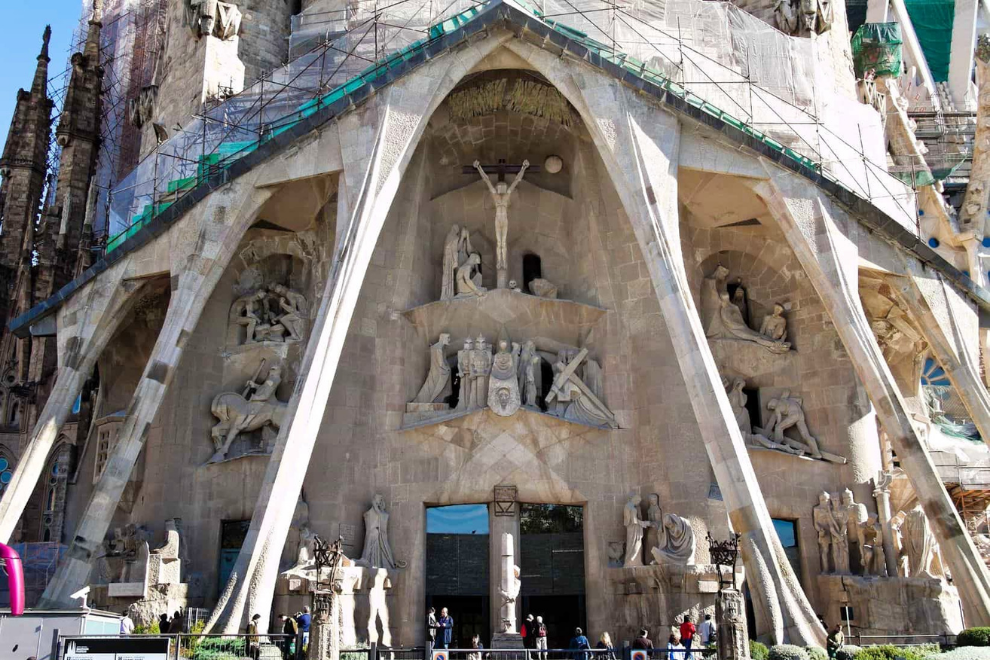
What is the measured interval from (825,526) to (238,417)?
11391 mm

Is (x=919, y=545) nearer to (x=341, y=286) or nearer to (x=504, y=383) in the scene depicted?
(x=504, y=383)

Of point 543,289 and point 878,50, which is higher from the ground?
point 878,50

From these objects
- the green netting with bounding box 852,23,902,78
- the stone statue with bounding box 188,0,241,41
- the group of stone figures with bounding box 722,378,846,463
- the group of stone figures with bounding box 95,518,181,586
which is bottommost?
the group of stone figures with bounding box 95,518,181,586

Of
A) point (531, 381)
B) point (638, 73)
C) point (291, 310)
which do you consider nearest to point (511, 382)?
point (531, 381)

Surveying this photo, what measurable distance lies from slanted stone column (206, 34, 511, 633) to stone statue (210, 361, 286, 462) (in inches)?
84.5

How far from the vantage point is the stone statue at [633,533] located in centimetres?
1880

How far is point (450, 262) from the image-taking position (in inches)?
846

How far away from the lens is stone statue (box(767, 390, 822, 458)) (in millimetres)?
20125

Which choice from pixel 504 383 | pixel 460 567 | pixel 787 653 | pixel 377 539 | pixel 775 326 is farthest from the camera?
pixel 775 326

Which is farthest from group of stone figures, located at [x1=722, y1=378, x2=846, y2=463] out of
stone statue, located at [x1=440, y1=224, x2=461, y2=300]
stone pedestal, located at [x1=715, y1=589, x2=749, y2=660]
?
stone pedestal, located at [x1=715, y1=589, x2=749, y2=660]

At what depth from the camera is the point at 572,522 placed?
65.5 feet

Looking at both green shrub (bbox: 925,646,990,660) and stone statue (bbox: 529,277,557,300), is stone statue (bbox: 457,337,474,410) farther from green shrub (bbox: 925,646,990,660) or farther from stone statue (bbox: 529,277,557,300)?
green shrub (bbox: 925,646,990,660)

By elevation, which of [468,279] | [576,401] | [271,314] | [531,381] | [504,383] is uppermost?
[468,279]

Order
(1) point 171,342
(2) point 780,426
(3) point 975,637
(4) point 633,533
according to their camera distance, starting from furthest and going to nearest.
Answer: (2) point 780,426 → (4) point 633,533 → (1) point 171,342 → (3) point 975,637
